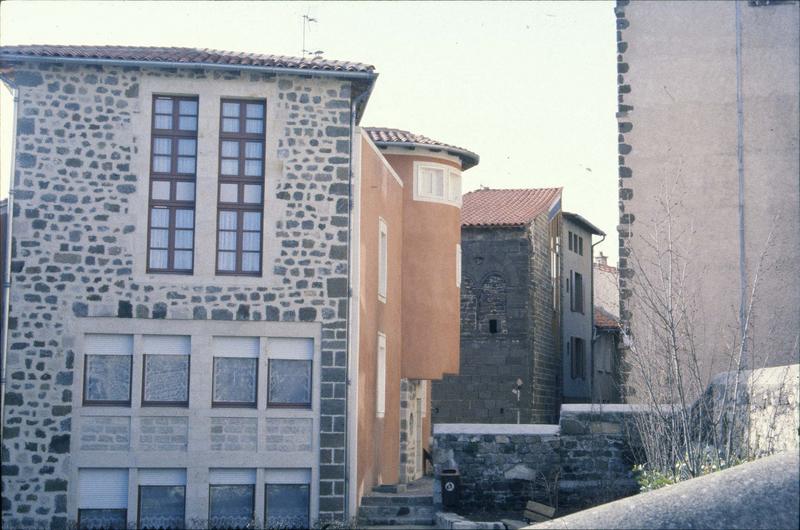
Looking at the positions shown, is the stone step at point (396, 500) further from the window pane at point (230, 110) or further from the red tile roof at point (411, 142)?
the red tile roof at point (411, 142)

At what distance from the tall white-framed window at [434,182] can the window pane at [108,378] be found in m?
7.84

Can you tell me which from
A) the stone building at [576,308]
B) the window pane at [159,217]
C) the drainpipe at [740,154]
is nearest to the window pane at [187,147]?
the window pane at [159,217]

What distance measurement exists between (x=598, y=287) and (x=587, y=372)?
22.2 ft

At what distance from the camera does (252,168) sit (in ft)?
62.3

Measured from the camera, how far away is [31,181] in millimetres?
18578

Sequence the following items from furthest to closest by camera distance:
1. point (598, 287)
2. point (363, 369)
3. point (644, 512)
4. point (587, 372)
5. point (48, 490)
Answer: point (598, 287) → point (587, 372) → point (363, 369) → point (48, 490) → point (644, 512)

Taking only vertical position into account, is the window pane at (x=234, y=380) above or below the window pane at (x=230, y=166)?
below

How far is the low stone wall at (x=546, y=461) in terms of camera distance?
1864cm

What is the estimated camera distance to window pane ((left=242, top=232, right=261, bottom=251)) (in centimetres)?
1878

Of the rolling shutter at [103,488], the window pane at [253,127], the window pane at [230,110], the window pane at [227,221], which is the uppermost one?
the window pane at [230,110]

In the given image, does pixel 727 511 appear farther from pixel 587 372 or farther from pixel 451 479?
pixel 587 372

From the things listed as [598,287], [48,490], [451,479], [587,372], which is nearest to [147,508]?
[48,490]

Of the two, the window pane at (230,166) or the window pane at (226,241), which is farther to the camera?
the window pane at (230,166)

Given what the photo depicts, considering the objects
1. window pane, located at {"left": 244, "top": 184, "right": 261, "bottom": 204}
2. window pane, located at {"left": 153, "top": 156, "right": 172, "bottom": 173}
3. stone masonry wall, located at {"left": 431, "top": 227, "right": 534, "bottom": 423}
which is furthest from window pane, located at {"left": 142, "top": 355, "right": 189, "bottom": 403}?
stone masonry wall, located at {"left": 431, "top": 227, "right": 534, "bottom": 423}
